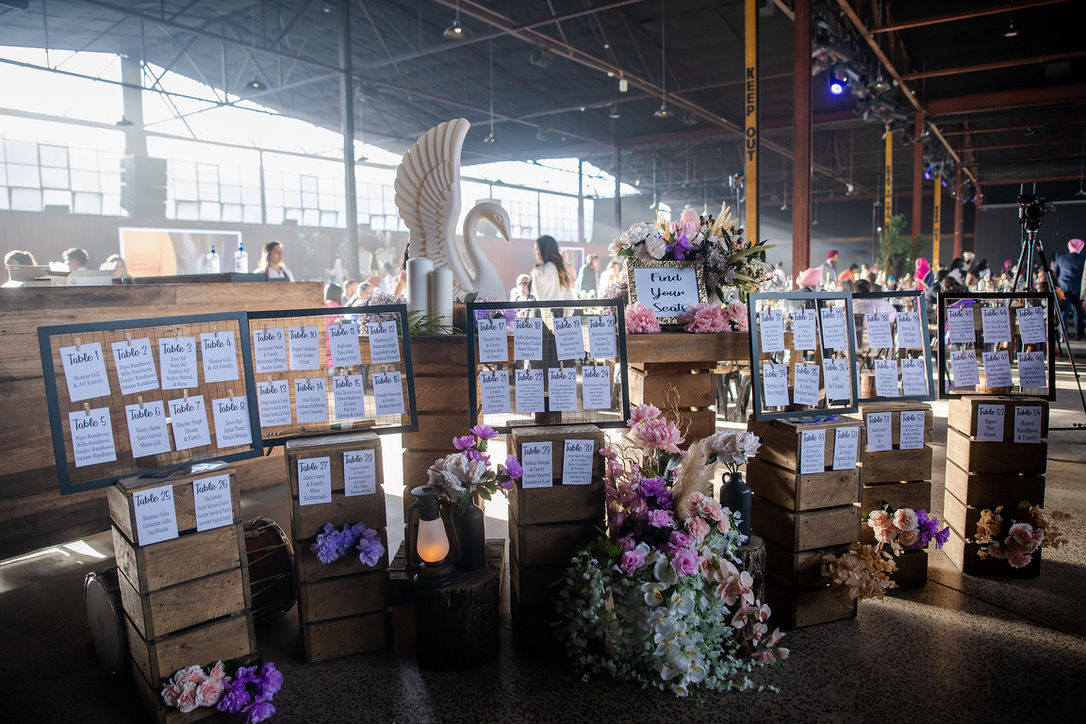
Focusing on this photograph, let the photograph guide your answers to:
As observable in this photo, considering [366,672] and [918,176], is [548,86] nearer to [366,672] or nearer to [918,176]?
[918,176]

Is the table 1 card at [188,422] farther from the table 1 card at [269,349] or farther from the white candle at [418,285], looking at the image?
the white candle at [418,285]

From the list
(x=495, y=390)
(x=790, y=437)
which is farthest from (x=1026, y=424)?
(x=495, y=390)

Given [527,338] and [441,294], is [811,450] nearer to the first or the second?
[527,338]

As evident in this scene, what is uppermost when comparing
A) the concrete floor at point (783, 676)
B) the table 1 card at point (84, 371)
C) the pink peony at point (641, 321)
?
the pink peony at point (641, 321)

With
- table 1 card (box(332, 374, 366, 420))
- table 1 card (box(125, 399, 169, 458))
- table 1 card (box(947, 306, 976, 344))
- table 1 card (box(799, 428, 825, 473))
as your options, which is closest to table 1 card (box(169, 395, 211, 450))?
table 1 card (box(125, 399, 169, 458))

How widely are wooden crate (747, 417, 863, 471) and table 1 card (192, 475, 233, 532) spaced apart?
173 centimetres

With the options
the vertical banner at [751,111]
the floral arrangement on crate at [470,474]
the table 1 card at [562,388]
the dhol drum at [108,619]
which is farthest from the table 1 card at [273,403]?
the vertical banner at [751,111]

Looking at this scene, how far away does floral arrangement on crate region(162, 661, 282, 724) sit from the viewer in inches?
67.1

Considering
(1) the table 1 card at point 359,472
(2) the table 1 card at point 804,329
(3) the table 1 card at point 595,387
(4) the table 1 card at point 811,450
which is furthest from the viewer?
(2) the table 1 card at point 804,329

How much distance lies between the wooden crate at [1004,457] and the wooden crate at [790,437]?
0.73m

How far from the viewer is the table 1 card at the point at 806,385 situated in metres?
2.35

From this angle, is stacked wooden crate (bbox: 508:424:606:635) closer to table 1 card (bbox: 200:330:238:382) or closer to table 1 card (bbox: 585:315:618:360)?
table 1 card (bbox: 585:315:618:360)

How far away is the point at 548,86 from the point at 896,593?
1335 centimetres

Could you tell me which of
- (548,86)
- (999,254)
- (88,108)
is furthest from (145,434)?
(999,254)
